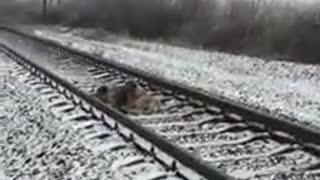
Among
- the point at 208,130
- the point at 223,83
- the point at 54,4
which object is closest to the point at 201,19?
the point at 223,83

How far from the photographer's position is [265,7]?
89.7ft

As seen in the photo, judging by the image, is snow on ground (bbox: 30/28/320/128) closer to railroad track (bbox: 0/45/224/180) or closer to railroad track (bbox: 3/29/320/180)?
railroad track (bbox: 3/29/320/180)

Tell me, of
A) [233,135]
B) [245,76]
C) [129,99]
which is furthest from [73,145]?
[245,76]

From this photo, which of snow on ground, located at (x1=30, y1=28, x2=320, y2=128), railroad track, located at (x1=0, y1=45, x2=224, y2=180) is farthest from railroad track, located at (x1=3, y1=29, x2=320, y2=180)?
snow on ground, located at (x1=30, y1=28, x2=320, y2=128)

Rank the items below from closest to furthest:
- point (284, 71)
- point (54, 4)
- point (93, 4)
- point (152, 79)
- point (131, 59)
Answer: point (152, 79) < point (284, 71) < point (131, 59) < point (93, 4) < point (54, 4)

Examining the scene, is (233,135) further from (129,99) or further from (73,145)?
(129,99)

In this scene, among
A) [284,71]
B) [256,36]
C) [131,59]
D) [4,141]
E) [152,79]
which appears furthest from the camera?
[256,36]

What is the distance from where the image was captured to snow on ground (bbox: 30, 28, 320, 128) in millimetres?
11841

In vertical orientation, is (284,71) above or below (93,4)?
above

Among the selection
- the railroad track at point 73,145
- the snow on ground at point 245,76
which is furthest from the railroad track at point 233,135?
the snow on ground at point 245,76

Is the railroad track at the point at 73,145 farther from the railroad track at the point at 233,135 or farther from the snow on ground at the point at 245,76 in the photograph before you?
the snow on ground at the point at 245,76

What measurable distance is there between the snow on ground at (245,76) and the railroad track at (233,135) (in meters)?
1.35

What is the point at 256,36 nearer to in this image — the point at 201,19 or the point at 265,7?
the point at 265,7

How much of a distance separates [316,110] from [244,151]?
464 centimetres
